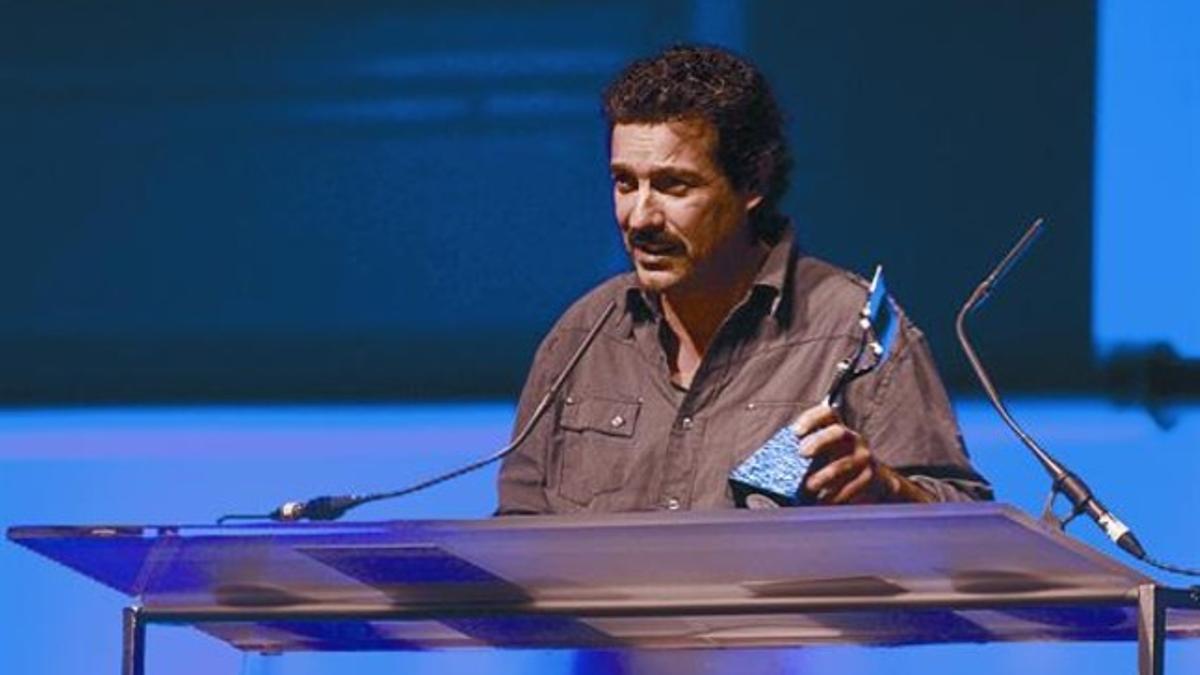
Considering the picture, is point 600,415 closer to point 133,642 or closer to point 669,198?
point 669,198

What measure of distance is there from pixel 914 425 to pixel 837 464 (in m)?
0.42

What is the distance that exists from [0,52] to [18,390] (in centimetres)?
46

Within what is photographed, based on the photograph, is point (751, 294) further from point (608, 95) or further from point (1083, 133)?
point (1083, 133)

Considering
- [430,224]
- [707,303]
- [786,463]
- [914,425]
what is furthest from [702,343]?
[430,224]

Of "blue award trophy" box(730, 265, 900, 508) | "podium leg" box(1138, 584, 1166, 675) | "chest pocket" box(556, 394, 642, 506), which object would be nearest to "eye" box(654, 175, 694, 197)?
"chest pocket" box(556, 394, 642, 506)

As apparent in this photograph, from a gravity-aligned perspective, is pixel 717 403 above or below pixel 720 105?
below

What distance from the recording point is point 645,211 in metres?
2.96

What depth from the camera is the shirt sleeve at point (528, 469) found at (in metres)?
3.04

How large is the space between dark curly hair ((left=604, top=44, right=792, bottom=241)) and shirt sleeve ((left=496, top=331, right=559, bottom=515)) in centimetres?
30

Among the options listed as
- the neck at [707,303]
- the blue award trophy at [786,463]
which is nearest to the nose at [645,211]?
the neck at [707,303]

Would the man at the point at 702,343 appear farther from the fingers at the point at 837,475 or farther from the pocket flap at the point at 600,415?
the fingers at the point at 837,475

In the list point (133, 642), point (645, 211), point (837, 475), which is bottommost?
point (133, 642)

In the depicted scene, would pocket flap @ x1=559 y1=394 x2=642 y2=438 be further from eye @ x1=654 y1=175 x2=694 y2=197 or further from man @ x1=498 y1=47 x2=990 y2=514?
eye @ x1=654 y1=175 x2=694 y2=197

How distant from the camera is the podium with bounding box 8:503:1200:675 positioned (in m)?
2.30
